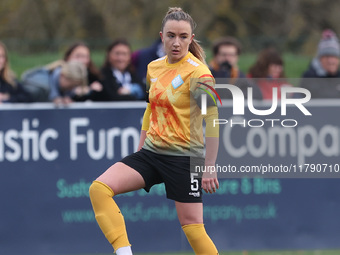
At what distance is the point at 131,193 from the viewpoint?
28.2ft

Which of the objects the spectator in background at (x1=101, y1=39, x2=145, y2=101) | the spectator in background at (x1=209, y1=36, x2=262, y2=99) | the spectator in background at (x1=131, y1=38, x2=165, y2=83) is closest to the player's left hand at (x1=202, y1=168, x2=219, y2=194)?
the spectator in background at (x1=209, y1=36, x2=262, y2=99)

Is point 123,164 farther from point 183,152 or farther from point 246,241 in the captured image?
point 246,241

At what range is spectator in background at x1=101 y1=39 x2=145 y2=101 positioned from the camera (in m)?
9.09

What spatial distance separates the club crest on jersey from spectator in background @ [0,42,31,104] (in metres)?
2.99

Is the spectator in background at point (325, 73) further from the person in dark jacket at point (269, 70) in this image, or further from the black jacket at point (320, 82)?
the person in dark jacket at point (269, 70)

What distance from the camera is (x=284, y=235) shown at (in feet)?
28.7

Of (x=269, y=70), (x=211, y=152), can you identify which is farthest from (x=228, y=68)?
(x=211, y=152)

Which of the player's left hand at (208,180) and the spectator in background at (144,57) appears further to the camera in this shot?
the spectator in background at (144,57)

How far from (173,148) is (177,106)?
33 centimetres

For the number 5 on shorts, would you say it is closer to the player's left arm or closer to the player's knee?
the player's left arm

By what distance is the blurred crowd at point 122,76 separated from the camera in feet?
28.9

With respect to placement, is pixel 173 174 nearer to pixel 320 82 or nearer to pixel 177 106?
pixel 177 106

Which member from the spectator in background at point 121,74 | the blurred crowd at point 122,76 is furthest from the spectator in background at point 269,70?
the spectator in background at point 121,74

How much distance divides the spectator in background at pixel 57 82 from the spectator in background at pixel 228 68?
54.9 inches
